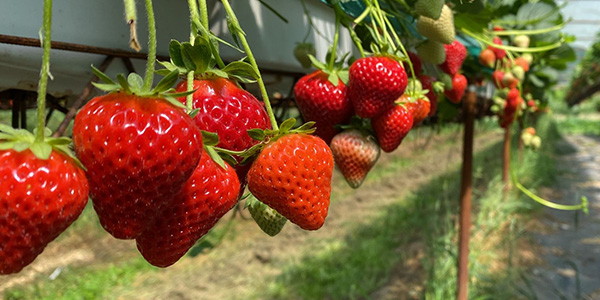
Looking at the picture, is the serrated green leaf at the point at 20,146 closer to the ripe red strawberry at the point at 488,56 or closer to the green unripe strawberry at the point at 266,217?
the green unripe strawberry at the point at 266,217

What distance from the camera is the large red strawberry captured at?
1.07 ft

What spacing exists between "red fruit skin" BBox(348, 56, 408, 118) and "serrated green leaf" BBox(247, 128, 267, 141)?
224mm

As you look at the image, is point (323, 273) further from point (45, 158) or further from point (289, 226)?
point (45, 158)

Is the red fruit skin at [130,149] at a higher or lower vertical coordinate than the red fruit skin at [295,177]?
higher

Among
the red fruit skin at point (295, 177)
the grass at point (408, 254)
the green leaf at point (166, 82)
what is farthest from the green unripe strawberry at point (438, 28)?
the grass at point (408, 254)

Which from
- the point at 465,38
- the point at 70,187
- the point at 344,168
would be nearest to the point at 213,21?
the point at 344,168

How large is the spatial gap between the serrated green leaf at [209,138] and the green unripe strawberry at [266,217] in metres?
0.17

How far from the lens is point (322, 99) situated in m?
0.56

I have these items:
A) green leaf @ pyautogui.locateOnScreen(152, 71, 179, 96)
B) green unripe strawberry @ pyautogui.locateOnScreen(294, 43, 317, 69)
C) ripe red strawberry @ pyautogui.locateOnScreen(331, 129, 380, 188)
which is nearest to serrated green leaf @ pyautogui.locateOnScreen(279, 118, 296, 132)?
green leaf @ pyautogui.locateOnScreen(152, 71, 179, 96)

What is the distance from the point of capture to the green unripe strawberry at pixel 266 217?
1.55 feet

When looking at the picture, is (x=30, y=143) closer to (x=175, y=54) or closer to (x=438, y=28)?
(x=175, y=54)

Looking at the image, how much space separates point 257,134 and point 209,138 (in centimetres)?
5

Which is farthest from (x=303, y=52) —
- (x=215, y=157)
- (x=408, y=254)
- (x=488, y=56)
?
(x=408, y=254)

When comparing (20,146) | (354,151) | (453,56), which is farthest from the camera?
(453,56)
